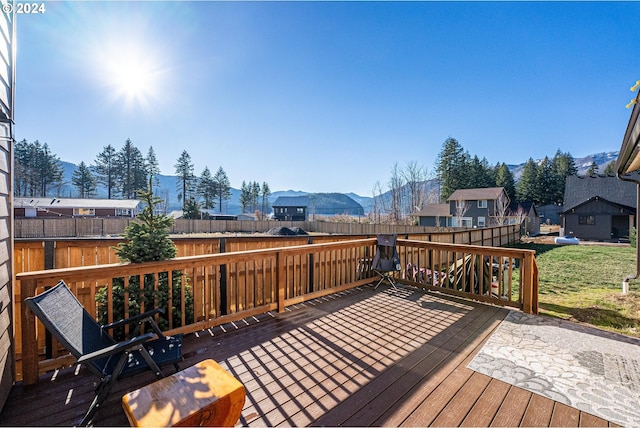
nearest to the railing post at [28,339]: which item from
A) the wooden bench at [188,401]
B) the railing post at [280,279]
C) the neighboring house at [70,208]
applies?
the wooden bench at [188,401]

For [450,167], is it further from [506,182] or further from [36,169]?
[36,169]

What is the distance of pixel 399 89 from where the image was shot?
11.8m

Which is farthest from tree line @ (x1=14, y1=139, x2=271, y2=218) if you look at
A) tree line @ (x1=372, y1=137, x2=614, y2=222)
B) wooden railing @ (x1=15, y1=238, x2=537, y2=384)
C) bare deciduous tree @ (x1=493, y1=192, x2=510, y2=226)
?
bare deciduous tree @ (x1=493, y1=192, x2=510, y2=226)

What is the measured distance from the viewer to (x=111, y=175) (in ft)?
139

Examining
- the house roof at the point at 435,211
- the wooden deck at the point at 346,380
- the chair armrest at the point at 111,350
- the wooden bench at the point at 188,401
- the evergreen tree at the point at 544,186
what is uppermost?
the evergreen tree at the point at 544,186

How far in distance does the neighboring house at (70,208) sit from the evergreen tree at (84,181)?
1304 centimetres

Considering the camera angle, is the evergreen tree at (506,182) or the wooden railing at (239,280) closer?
the wooden railing at (239,280)

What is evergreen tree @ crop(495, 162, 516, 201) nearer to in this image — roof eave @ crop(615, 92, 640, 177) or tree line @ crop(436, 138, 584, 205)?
tree line @ crop(436, 138, 584, 205)

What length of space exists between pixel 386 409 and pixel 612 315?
4933 millimetres

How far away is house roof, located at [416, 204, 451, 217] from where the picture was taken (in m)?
29.4

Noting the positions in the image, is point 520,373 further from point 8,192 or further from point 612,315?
point 8,192

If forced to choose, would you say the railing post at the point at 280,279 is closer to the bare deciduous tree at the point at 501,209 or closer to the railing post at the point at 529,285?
the railing post at the point at 529,285

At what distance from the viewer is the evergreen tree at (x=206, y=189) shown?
50.5m

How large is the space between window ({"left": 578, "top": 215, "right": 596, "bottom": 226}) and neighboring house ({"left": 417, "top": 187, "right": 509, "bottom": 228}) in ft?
17.8
